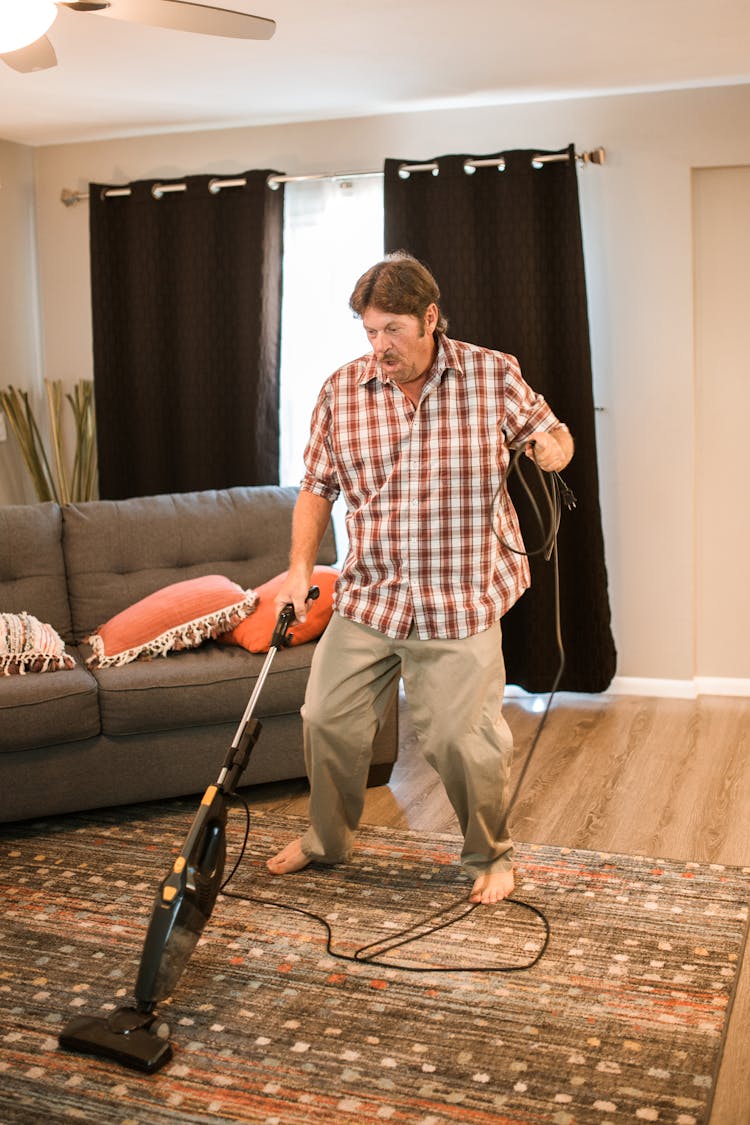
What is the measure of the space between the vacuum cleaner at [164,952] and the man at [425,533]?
0.54m

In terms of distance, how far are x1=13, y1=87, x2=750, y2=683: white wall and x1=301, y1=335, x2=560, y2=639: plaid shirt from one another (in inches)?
75.6

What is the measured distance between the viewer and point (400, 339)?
2.52 m

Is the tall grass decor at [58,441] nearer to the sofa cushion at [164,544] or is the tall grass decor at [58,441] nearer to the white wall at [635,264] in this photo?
the sofa cushion at [164,544]

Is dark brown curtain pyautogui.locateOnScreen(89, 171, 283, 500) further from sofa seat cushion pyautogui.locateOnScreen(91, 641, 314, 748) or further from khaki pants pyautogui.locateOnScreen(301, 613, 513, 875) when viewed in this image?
khaki pants pyautogui.locateOnScreen(301, 613, 513, 875)

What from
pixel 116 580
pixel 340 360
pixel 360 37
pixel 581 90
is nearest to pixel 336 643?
pixel 116 580

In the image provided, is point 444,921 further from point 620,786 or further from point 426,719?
point 620,786

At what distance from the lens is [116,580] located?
12.5ft

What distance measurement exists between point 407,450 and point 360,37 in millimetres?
1602

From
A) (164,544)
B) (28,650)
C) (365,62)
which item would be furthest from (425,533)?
(365,62)

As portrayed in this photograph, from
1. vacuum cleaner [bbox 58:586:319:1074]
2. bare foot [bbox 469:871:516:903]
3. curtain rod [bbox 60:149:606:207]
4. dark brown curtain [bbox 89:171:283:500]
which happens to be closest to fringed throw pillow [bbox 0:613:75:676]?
vacuum cleaner [bbox 58:586:319:1074]

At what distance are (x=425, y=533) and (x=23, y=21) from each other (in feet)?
4.22

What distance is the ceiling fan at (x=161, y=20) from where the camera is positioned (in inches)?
92.6

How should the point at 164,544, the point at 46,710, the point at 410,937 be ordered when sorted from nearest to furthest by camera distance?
the point at 410,937
the point at 46,710
the point at 164,544

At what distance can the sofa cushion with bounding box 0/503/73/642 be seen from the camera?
3.69m
